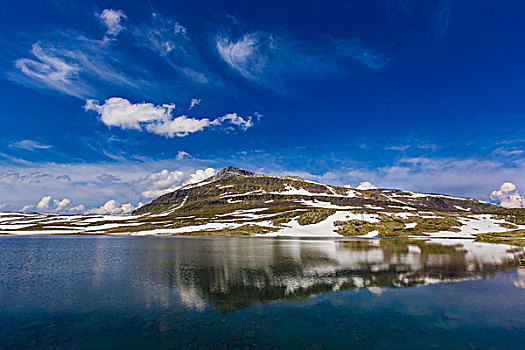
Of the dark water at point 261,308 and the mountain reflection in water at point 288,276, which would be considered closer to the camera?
the dark water at point 261,308

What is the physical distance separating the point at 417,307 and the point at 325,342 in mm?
10926

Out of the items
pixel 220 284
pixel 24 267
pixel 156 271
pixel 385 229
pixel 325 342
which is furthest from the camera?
pixel 385 229

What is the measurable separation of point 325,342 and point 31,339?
16.9 metres

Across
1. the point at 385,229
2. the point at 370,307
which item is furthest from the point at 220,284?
the point at 385,229

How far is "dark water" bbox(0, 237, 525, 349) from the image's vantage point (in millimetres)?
17625

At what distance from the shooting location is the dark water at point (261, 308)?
17.6m

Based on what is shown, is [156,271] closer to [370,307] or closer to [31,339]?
[31,339]

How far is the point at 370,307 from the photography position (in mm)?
23781

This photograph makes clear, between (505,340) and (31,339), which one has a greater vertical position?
(31,339)

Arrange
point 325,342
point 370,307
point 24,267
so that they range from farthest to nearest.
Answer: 1. point 24,267
2. point 370,307
3. point 325,342

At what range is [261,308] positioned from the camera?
76.8 ft

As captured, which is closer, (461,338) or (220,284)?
(461,338)

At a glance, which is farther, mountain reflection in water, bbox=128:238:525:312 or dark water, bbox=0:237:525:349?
mountain reflection in water, bbox=128:238:525:312

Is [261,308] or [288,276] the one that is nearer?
[261,308]
